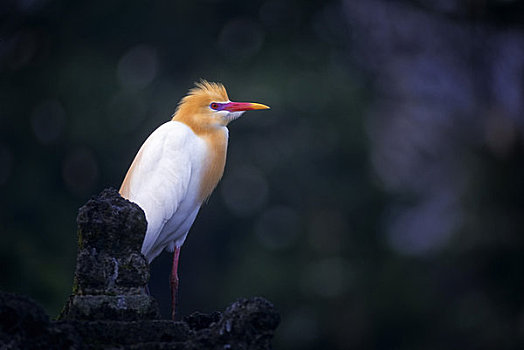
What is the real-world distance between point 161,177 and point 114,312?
1551 mm

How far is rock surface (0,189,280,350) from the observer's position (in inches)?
61.7

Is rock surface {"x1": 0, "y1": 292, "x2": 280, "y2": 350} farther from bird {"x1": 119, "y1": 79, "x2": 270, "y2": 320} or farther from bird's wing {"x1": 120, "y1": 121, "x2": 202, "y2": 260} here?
bird's wing {"x1": 120, "y1": 121, "x2": 202, "y2": 260}

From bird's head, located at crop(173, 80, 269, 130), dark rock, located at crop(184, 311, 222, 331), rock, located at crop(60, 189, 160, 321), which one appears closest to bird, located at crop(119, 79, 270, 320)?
bird's head, located at crop(173, 80, 269, 130)

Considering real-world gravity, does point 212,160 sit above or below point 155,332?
above

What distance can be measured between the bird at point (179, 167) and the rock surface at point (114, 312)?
4.17 ft

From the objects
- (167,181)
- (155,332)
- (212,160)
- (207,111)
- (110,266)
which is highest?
(207,111)

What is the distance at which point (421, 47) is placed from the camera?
755 cm

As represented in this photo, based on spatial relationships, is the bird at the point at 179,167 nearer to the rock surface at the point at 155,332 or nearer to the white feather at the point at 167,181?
the white feather at the point at 167,181

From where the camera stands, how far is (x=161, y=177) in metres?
3.28

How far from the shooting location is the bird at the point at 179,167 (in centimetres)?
322

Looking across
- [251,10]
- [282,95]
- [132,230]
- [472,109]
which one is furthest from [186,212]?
[251,10]

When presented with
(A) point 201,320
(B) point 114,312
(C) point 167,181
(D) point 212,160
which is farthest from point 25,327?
(D) point 212,160

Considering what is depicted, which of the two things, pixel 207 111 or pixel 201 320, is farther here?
pixel 207 111

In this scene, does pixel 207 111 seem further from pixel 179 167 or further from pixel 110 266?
pixel 110 266
